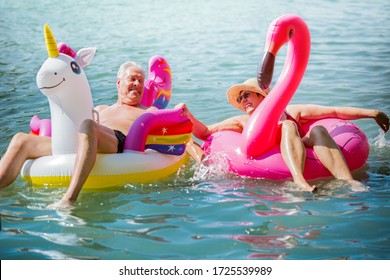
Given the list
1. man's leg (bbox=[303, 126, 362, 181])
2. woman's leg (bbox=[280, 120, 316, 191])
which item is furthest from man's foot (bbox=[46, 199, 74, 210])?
man's leg (bbox=[303, 126, 362, 181])

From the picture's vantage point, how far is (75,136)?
14.2 ft

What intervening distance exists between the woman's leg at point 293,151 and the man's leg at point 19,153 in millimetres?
1495

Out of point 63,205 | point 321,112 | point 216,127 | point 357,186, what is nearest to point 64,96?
point 63,205

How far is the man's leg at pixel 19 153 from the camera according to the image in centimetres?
424

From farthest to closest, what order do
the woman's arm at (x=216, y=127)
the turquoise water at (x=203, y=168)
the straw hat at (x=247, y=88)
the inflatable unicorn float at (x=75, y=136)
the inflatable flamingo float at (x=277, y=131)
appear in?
the woman's arm at (x=216, y=127) → the straw hat at (x=247, y=88) → the inflatable flamingo float at (x=277, y=131) → the inflatable unicorn float at (x=75, y=136) → the turquoise water at (x=203, y=168)

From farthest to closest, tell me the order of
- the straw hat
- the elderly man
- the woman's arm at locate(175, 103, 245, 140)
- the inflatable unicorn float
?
the woman's arm at locate(175, 103, 245, 140) < the straw hat < the inflatable unicorn float < the elderly man

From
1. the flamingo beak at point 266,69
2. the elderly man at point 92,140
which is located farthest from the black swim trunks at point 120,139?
the flamingo beak at point 266,69

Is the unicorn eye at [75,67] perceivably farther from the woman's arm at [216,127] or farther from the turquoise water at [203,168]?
the woman's arm at [216,127]

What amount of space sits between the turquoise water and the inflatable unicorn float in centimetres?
10

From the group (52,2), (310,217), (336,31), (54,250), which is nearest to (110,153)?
(54,250)

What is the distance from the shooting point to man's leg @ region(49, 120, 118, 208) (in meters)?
3.94

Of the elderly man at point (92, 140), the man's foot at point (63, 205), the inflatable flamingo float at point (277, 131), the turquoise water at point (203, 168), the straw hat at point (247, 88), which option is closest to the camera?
the turquoise water at point (203, 168)

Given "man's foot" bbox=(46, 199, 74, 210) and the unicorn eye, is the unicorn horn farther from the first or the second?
"man's foot" bbox=(46, 199, 74, 210)

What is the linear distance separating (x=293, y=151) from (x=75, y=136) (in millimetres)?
1364
